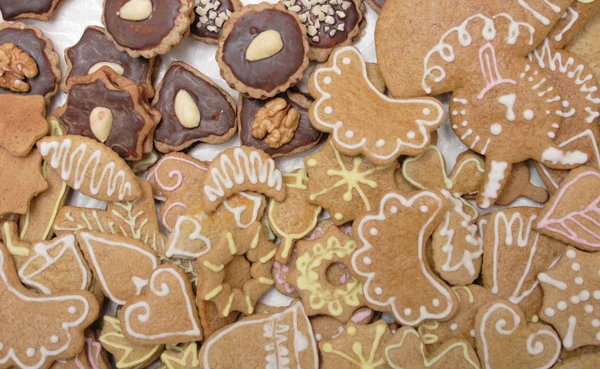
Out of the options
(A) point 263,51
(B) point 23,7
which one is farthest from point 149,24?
(B) point 23,7

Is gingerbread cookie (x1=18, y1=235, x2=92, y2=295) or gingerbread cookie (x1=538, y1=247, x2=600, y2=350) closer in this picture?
gingerbread cookie (x1=538, y1=247, x2=600, y2=350)

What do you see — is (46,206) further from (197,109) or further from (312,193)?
(312,193)

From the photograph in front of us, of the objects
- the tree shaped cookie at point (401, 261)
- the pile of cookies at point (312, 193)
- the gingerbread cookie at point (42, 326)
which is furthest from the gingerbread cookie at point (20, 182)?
the tree shaped cookie at point (401, 261)

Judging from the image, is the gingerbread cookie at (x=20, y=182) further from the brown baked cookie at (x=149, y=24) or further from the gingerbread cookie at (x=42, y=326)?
the brown baked cookie at (x=149, y=24)

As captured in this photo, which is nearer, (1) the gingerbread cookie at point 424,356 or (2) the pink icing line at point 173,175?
(1) the gingerbread cookie at point 424,356

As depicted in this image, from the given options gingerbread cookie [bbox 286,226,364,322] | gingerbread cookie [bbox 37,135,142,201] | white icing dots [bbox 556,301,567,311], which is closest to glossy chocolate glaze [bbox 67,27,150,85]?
gingerbread cookie [bbox 37,135,142,201]

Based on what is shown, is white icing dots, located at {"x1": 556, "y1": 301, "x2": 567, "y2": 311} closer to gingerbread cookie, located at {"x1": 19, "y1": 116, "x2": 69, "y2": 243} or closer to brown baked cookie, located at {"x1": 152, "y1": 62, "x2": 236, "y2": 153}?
brown baked cookie, located at {"x1": 152, "y1": 62, "x2": 236, "y2": 153}
